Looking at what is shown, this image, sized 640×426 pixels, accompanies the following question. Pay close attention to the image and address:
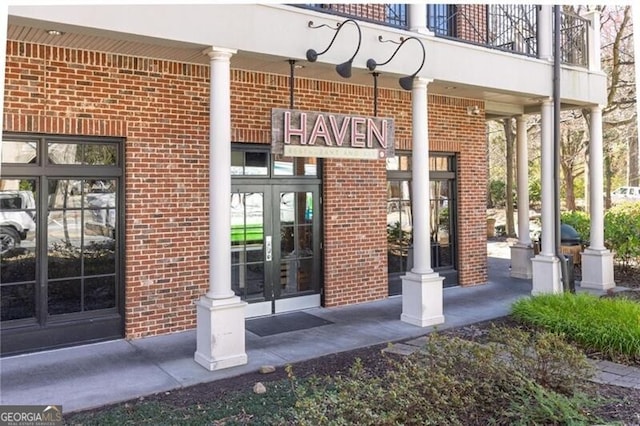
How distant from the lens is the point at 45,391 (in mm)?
4746

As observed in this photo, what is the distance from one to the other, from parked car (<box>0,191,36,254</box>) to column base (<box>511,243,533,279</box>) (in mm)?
8908

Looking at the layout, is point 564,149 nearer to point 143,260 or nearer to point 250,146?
point 250,146

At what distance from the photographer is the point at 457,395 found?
368cm

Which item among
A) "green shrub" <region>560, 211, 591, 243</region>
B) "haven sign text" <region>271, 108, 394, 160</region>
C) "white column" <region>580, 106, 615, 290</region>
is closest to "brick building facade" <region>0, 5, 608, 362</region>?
"haven sign text" <region>271, 108, 394, 160</region>

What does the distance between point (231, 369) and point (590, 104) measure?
814 cm

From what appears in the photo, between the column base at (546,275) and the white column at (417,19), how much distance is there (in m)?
4.29

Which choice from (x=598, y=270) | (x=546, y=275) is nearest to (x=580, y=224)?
(x=598, y=270)

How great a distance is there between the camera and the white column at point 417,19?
7.16m

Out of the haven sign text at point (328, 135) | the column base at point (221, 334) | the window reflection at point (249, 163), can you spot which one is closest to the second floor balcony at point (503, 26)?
the haven sign text at point (328, 135)

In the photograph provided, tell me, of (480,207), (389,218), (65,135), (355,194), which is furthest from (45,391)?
(480,207)

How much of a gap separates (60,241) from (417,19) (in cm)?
A: 539

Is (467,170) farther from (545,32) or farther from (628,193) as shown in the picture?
(628,193)

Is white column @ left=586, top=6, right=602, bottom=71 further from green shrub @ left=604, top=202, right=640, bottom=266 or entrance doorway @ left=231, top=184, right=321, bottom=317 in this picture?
entrance doorway @ left=231, top=184, right=321, bottom=317

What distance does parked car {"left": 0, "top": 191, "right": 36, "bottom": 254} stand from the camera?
575cm
